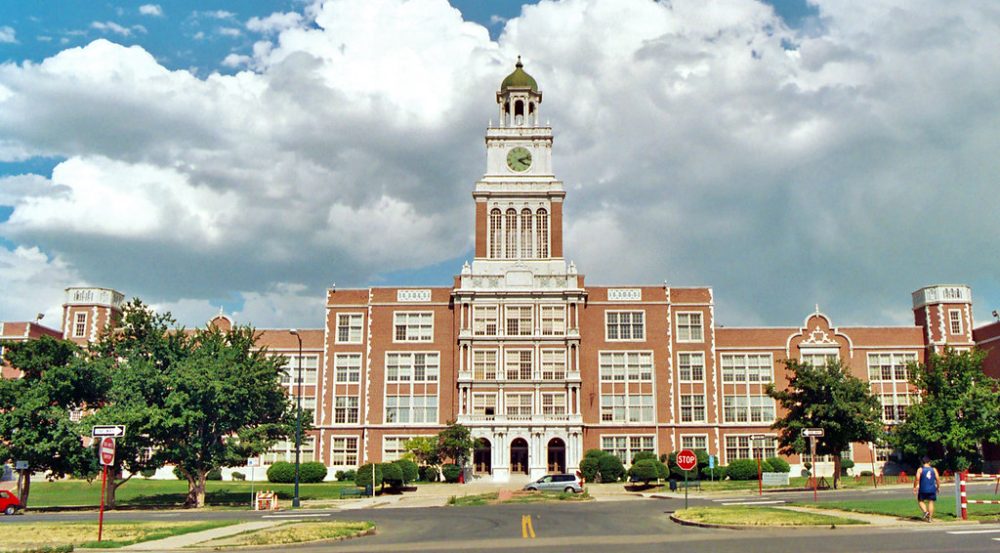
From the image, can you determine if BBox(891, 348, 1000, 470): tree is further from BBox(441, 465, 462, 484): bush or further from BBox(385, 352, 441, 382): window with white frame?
BBox(385, 352, 441, 382): window with white frame

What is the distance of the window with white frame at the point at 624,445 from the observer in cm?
7612

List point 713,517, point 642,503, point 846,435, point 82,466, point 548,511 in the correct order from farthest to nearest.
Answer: point 846,435 < point 82,466 < point 642,503 < point 548,511 < point 713,517

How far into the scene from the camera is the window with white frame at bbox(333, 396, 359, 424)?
78.1 m

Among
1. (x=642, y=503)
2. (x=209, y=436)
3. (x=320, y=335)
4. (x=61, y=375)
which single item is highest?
(x=320, y=335)

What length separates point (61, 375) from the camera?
161ft

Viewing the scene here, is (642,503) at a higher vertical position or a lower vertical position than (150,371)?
lower

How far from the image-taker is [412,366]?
3073 inches

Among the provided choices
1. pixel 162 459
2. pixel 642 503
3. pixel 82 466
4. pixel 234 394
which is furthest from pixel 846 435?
pixel 82 466

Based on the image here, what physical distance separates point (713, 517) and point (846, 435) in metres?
29.2

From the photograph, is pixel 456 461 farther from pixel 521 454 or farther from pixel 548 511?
pixel 548 511

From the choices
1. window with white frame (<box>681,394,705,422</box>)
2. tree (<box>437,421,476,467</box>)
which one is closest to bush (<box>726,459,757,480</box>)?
window with white frame (<box>681,394,705,422</box>)

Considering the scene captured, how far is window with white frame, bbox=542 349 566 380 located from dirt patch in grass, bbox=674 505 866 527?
42.7 meters

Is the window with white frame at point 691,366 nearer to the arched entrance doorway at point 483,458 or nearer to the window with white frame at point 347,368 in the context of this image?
the arched entrance doorway at point 483,458

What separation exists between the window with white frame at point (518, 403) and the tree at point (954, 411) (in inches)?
1149
